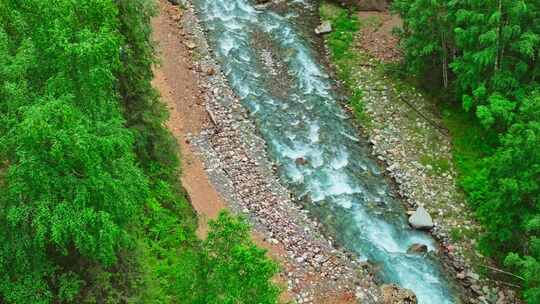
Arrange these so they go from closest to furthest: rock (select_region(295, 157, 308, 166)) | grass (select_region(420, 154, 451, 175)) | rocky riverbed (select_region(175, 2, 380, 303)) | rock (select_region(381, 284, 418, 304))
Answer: rock (select_region(381, 284, 418, 304)) < rocky riverbed (select_region(175, 2, 380, 303)) < grass (select_region(420, 154, 451, 175)) < rock (select_region(295, 157, 308, 166))

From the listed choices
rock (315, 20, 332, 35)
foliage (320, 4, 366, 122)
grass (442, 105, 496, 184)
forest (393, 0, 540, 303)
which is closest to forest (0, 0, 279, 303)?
forest (393, 0, 540, 303)

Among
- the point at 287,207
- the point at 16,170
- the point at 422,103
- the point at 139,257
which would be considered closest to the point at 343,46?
the point at 422,103

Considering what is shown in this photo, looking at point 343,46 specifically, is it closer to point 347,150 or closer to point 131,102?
point 347,150

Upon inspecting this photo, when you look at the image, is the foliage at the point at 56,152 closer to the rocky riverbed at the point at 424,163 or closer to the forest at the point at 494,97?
the forest at the point at 494,97

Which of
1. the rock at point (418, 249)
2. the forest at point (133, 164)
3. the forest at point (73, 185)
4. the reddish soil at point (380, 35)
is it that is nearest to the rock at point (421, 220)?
the rock at point (418, 249)

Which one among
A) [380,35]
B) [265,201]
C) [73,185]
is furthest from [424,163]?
[73,185]

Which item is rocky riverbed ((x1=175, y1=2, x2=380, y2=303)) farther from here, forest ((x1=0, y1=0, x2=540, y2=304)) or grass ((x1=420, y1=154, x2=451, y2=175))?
grass ((x1=420, y1=154, x2=451, y2=175))
